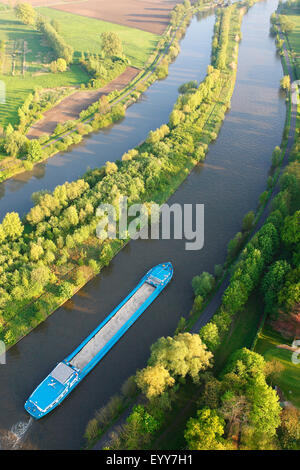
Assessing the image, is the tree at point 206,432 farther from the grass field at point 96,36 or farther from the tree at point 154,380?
the grass field at point 96,36

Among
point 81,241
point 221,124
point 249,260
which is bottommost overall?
point 81,241

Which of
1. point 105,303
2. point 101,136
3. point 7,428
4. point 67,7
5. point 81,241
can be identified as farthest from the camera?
point 67,7

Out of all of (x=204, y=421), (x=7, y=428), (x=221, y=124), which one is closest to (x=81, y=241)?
(x=7, y=428)

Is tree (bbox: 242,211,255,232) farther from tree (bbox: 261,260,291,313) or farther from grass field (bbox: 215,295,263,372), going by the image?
grass field (bbox: 215,295,263,372)

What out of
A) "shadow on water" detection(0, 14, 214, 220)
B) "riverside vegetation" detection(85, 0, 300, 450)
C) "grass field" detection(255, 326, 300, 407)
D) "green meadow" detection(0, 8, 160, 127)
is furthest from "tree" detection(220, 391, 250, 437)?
"green meadow" detection(0, 8, 160, 127)

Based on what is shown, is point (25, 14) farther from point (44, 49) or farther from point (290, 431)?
point (290, 431)

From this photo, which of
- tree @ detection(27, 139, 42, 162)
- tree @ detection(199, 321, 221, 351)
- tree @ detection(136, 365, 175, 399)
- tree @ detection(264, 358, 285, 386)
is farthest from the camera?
tree @ detection(27, 139, 42, 162)

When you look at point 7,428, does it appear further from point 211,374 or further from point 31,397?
point 211,374
